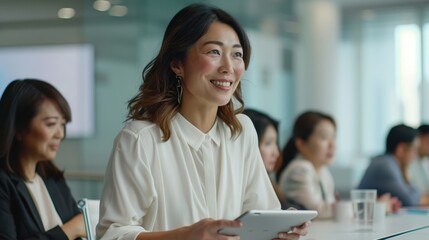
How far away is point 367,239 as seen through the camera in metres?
2.63

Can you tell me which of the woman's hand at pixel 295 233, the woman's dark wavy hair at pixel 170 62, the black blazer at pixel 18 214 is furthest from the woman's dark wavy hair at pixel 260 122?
the woman's hand at pixel 295 233

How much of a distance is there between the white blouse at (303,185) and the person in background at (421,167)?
1968 mm

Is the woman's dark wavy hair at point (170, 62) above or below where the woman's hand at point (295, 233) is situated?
above

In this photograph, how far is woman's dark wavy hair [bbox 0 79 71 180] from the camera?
3.00 m

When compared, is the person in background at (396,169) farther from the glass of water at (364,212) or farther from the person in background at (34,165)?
the person in background at (34,165)

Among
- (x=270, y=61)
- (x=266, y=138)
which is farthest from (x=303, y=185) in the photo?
(x=270, y=61)

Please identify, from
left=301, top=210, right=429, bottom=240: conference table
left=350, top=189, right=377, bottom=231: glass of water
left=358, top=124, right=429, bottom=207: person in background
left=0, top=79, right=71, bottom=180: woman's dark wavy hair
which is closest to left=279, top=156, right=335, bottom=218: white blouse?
left=301, top=210, right=429, bottom=240: conference table

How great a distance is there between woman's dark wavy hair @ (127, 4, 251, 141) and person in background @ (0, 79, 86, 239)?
706mm

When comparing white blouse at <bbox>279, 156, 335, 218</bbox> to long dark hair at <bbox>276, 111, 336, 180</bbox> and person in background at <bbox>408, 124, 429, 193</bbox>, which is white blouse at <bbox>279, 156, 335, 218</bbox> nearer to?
long dark hair at <bbox>276, 111, 336, 180</bbox>

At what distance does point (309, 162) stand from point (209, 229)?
255cm

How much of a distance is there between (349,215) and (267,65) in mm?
4261

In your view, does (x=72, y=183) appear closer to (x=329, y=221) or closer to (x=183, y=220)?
(x=329, y=221)

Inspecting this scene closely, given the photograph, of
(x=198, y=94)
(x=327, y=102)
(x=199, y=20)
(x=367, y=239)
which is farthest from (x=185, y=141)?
(x=327, y=102)

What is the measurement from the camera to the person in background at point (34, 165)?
2895mm
